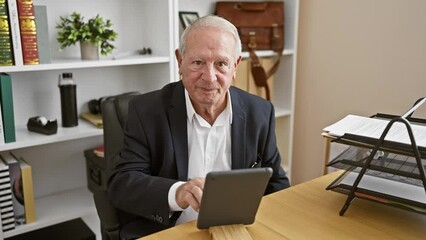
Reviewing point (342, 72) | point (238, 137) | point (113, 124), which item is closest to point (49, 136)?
point (113, 124)

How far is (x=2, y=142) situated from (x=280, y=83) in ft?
5.56

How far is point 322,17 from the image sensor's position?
2512mm

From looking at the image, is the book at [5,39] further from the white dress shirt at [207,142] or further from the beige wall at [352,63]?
the beige wall at [352,63]

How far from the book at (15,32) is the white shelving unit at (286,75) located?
0.99 meters

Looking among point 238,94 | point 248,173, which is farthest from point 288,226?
point 238,94

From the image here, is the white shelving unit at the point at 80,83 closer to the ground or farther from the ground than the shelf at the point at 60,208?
farther from the ground

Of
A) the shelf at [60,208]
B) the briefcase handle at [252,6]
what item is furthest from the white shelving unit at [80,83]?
the briefcase handle at [252,6]

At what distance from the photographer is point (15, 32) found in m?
1.66

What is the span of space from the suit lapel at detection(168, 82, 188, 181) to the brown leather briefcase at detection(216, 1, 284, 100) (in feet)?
4.03

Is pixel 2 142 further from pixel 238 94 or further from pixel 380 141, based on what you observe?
pixel 380 141

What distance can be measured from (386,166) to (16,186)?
5.08 ft

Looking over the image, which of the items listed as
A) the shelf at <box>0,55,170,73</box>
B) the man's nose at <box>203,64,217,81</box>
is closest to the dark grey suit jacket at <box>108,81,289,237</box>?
the man's nose at <box>203,64,217,81</box>

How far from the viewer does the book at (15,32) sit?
1.64 metres

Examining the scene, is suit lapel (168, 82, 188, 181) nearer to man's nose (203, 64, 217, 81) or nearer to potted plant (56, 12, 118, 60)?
man's nose (203, 64, 217, 81)
